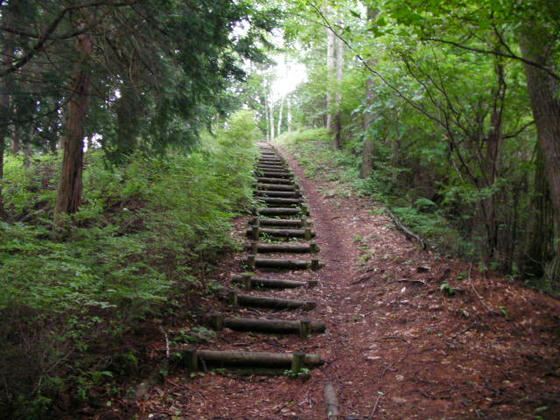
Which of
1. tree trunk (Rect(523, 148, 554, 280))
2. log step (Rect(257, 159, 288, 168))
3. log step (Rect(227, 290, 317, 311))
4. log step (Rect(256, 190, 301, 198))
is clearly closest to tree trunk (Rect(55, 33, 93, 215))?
log step (Rect(227, 290, 317, 311))

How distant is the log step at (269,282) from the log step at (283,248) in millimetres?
1226

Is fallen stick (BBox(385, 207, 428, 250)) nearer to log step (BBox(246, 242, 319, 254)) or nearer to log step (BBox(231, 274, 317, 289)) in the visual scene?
log step (BBox(246, 242, 319, 254))

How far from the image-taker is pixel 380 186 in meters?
11.5

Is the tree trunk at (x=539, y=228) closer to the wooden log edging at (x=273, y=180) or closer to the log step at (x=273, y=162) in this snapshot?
the wooden log edging at (x=273, y=180)

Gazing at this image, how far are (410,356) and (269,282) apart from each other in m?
2.88

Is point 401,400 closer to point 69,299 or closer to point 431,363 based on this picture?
point 431,363

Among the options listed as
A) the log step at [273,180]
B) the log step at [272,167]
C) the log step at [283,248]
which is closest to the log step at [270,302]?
the log step at [283,248]

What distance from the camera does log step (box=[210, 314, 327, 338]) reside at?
5016mm

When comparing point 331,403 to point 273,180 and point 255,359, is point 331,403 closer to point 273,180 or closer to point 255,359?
point 255,359

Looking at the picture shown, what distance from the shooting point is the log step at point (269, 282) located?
6.29 m

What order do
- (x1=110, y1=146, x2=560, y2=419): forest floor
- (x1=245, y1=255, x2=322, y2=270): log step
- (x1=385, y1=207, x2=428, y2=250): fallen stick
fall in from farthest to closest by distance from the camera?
(x1=245, y1=255, x2=322, y2=270): log step
(x1=385, y1=207, x2=428, y2=250): fallen stick
(x1=110, y1=146, x2=560, y2=419): forest floor

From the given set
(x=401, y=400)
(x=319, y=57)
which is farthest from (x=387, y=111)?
(x=319, y=57)

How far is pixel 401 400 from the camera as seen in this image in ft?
11.1

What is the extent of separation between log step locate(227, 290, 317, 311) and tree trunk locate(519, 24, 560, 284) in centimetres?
363
